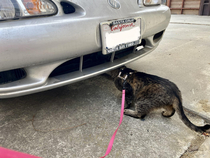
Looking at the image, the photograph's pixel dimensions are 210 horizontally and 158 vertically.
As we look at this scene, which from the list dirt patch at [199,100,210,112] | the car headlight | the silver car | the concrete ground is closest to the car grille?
the silver car

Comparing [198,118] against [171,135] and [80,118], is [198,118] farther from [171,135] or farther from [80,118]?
[80,118]

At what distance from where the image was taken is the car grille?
4.31 ft

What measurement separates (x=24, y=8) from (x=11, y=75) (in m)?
0.53

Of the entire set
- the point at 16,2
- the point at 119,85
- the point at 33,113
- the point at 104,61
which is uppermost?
the point at 16,2

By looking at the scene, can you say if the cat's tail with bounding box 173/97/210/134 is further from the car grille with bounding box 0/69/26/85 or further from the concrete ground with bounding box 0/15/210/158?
the car grille with bounding box 0/69/26/85

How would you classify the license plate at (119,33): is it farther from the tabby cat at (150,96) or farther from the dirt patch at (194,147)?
the dirt patch at (194,147)

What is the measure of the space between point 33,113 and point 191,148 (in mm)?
1526

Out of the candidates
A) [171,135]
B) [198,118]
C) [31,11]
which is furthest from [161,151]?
[31,11]

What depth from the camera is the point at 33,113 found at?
70.4 inches

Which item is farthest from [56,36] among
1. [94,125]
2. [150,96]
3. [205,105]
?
[205,105]

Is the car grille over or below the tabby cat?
over

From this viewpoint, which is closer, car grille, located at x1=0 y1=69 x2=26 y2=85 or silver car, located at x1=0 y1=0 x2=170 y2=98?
silver car, located at x1=0 y1=0 x2=170 y2=98

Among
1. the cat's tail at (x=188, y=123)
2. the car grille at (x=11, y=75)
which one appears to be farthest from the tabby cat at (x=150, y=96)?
the car grille at (x=11, y=75)

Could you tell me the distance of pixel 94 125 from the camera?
5.23 ft
